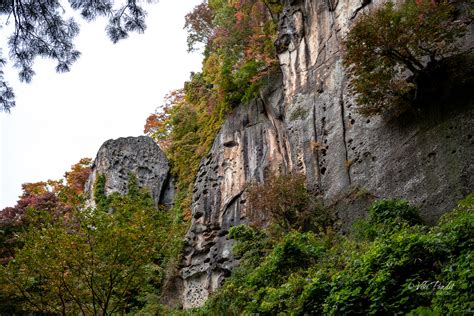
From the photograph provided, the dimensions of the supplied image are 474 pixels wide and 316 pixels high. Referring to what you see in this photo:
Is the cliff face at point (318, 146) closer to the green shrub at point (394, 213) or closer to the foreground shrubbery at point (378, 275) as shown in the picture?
the green shrub at point (394, 213)

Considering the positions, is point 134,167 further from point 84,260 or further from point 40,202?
point 84,260

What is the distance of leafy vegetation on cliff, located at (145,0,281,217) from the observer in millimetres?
18234

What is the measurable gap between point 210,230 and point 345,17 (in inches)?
358

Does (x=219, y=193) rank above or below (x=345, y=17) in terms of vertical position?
below

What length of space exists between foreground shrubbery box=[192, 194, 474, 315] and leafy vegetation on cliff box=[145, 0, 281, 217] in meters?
9.39

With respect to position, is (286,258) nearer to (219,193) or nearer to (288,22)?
(219,193)

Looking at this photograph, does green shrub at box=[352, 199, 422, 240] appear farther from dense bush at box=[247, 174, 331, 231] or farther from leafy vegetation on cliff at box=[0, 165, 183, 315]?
leafy vegetation on cliff at box=[0, 165, 183, 315]

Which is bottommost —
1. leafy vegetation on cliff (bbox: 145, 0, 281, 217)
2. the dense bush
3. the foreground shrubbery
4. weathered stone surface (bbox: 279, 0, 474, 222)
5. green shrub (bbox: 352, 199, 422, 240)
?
the foreground shrubbery

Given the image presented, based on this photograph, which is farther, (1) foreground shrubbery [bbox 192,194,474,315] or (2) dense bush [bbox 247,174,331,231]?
(2) dense bush [bbox 247,174,331,231]

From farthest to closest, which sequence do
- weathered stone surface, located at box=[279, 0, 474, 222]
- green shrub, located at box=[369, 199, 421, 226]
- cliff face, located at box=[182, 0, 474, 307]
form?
1. cliff face, located at box=[182, 0, 474, 307]
2. weathered stone surface, located at box=[279, 0, 474, 222]
3. green shrub, located at box=[369, 199, 421, 226]

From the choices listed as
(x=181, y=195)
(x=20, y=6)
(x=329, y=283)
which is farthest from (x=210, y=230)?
(x=20, y=6)

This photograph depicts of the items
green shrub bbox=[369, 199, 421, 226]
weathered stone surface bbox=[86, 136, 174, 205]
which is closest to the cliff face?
green shrub bbox=[369, 199, 421, 226]

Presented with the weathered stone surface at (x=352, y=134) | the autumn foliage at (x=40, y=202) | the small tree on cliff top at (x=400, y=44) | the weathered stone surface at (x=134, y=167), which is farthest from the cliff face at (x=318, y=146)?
the autumn foliage at (x=40, y=202)

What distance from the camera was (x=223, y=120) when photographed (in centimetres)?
2047
